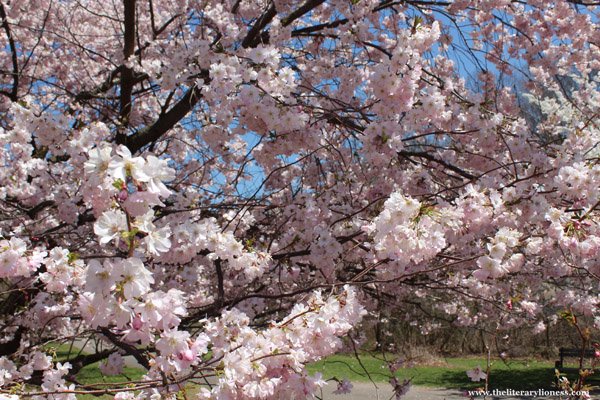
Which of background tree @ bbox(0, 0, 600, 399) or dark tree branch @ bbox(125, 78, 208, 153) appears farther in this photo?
dark tree branch @ bbox(125, 78, 208, 153)

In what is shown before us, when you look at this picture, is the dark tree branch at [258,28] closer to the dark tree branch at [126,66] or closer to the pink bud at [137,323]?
the dark tree branch at [126,66]

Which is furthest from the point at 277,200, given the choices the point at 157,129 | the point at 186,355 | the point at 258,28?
the point at 186,355

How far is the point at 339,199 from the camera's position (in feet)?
15.4

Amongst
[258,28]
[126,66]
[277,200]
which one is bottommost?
[277,200]

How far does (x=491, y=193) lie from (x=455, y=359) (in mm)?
15579

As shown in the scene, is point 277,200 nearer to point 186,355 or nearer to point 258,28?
point 258,28

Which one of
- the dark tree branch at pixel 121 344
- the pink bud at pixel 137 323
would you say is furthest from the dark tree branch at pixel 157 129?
the pink bud at pixel 137 323

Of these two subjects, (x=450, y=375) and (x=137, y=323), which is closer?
(x=137, y=323)

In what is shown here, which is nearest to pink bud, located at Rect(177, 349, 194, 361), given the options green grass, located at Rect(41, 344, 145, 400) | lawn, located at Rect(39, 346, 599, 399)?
green grass, located at Rect(41, 344, 145, 400)

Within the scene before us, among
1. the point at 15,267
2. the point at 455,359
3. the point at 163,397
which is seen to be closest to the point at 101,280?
the point at 163,397

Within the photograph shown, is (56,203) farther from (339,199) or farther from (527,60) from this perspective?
(527,60)

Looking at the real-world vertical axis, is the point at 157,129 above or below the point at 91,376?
above

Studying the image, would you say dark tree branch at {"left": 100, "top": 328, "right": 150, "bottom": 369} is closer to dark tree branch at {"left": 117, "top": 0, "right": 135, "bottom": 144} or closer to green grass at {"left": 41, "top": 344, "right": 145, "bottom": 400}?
green grass at {"left": 41, "top": 344, "right": 145, "bottom": 400}

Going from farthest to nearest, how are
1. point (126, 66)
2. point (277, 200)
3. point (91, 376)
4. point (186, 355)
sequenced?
point (91, 376)
point (277, 200)
point (126, 66)
point (186, 355)
